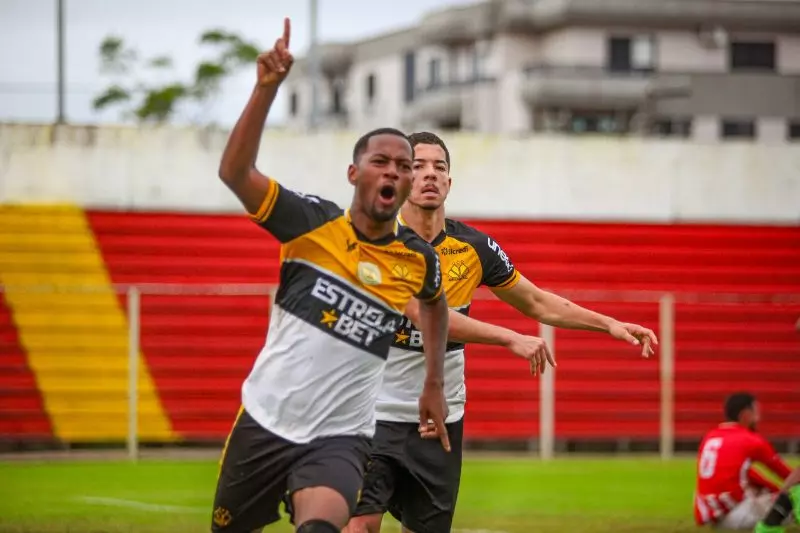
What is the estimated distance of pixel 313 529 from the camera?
21.7ft

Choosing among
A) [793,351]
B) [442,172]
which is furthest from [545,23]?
[442,172]

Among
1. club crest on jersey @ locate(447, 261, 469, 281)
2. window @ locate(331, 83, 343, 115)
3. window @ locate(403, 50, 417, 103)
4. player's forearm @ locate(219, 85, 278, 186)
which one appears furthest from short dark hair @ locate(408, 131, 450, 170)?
window @ locate(331, 83, 343, 115)

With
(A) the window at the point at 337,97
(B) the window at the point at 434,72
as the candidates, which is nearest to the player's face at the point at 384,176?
(B) the window at the point at 434,72

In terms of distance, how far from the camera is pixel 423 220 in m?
8.48

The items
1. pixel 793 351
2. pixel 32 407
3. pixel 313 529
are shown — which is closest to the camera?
pixel 313 529

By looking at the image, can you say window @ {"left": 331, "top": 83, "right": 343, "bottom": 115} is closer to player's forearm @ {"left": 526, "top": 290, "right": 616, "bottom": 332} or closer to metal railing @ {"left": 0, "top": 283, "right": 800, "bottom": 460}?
metal railing @ {"left": 0, "top": 283, "right": 800, "bottom": 460}

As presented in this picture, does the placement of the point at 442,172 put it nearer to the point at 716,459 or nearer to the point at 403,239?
the point at 403,239

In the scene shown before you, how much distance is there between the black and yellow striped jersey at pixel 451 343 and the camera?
27.2 feet

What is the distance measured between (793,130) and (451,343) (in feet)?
181

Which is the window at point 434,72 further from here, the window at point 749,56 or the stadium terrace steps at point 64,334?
the stadium terrace steps at point 64,334

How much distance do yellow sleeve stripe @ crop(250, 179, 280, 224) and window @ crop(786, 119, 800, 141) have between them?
5606 cm

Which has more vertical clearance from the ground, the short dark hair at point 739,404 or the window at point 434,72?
the window at point 434,72

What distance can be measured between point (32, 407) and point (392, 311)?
14926mm

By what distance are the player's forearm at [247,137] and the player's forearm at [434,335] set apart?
1447mm
